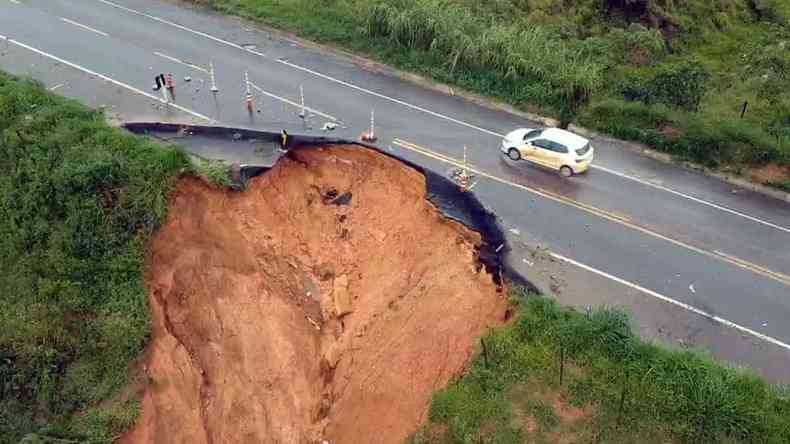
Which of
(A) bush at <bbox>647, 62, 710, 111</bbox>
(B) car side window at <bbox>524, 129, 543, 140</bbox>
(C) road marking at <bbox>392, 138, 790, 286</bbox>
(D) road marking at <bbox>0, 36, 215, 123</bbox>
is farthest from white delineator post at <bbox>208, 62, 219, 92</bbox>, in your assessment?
(A) bush at <bbox>647, 62, 710, 111</bbox>

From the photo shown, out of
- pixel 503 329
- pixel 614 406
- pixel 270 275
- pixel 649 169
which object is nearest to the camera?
pixel 614 406

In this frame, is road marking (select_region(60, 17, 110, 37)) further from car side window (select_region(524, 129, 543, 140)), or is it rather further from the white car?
car side window (select_region(524, 129, 543, 140))

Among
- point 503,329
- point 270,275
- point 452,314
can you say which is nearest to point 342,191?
point 270,275

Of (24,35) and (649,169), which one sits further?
(24,35)

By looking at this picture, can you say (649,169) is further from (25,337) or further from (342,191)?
(25,337)

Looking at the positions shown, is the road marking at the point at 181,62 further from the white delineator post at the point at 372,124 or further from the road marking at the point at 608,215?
the road marking at the point at 608,215

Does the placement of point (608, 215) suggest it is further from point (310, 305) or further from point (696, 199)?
point (310, 305)

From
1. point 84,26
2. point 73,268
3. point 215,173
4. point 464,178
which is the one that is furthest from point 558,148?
point 84,26

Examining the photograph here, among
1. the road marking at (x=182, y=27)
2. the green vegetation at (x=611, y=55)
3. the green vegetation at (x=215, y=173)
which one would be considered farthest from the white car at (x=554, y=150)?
the road marking at (x=182, y=27)
